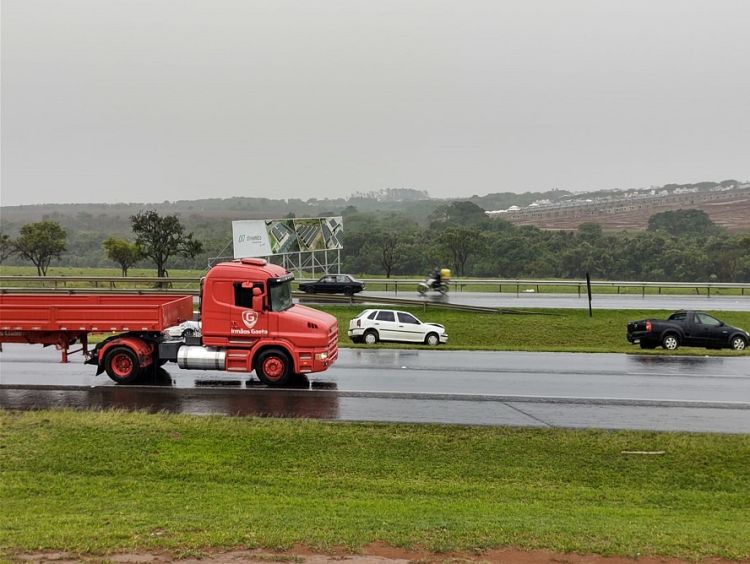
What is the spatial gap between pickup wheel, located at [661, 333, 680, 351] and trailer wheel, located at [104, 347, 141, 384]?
1807 cm

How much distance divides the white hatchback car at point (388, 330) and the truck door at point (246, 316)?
9.31m

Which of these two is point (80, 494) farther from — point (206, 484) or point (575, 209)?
point (575, 209)

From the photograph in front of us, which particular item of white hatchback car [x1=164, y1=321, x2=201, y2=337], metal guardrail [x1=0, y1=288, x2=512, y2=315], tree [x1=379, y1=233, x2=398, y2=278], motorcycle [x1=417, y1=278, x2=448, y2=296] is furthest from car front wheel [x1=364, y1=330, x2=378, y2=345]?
tree [x1=379, y1=233, x2=398, y2=278]

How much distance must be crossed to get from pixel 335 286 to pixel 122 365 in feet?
81.5

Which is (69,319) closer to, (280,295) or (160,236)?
(280,295)

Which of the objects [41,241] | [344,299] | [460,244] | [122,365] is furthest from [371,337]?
[460,244]

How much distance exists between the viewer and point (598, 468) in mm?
10922

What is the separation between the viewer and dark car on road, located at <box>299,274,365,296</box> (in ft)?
133

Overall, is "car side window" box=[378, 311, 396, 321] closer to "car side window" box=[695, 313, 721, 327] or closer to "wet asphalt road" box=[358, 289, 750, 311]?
"wet asphalt road" box=[358, 289, 750, 311]

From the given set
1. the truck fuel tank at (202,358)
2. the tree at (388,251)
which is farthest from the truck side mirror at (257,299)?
the tree at (388,251)

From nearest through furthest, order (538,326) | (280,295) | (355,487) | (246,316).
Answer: (355,487), (246,316), (280,295), (538,326)

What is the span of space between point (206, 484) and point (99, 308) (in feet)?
25.4

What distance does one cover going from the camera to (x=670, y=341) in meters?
23.9

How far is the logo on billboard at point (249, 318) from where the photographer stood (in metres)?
15.4
